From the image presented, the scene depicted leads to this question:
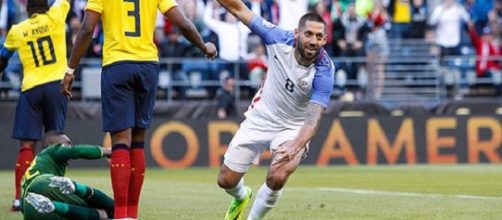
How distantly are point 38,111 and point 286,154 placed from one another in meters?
4.38

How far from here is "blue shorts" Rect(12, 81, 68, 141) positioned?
1376cm

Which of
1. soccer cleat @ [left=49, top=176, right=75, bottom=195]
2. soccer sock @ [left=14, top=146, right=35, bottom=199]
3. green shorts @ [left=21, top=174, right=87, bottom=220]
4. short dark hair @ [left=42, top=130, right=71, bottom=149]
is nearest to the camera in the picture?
→ green shorts @ [left=21, top=174, right=87, bottom=220]

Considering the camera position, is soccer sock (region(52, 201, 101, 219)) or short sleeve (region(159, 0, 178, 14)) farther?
short sleeve (region(159, 0, 178, 14))

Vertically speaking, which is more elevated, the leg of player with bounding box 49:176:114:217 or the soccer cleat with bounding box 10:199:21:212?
the leg of player with bounding box 49:176:114:217

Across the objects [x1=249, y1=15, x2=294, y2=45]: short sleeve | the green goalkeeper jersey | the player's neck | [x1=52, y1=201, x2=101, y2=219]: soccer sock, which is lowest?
[x1=52, y1=201, x2=101, y2=219]: soccer sock

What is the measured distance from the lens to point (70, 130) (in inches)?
935

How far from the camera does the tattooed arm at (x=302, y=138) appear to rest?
1040 centimetres

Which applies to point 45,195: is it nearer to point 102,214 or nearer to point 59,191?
point 59,191

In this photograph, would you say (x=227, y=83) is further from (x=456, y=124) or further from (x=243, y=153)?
(x=243, y=153)

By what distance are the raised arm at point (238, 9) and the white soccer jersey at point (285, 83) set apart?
2.2 inches

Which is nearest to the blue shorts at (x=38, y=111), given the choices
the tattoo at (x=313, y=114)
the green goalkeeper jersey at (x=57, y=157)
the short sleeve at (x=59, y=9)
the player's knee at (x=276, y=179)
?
the short sleeve at (x=59, y=9)

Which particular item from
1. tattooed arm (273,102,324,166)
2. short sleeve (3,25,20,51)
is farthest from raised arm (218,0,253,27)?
short sleeve (3,25,20,51)

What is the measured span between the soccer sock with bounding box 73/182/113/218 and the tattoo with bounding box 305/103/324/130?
74.0 inches

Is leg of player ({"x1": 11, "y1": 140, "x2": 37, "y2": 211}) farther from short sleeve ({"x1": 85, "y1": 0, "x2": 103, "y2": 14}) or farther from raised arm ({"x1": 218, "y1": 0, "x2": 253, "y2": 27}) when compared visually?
raised arm ({"x1": 218, "y1": 0, "x2": 253, "y2": 27})
